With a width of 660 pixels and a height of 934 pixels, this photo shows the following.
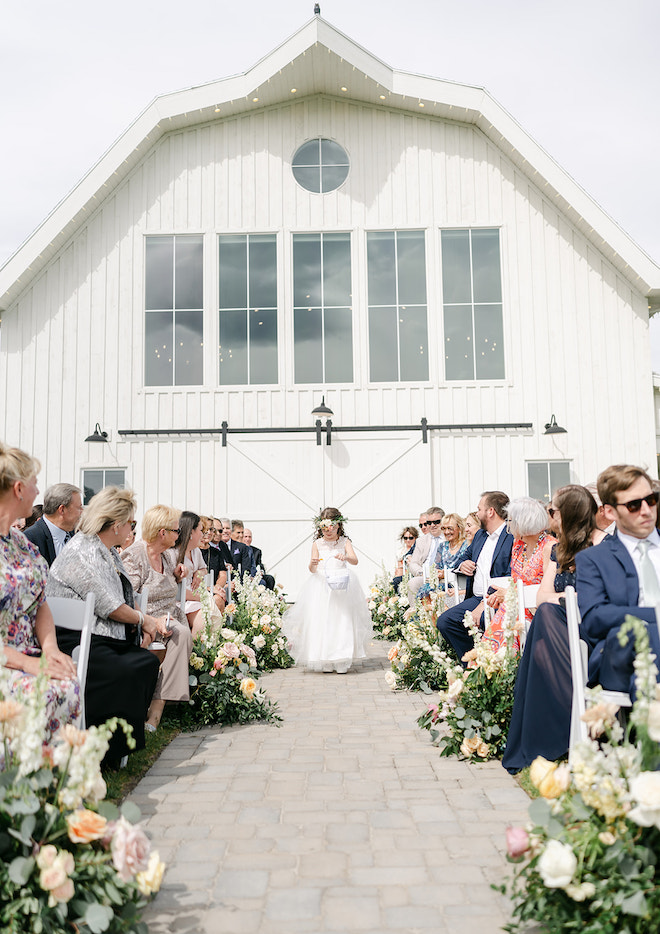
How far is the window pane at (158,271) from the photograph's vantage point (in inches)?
547

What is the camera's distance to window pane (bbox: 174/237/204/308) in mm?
13898

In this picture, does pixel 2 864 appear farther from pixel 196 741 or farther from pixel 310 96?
pixel 310 96

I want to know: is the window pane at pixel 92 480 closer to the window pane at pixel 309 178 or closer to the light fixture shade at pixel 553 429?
the window pane at pixel 309 178

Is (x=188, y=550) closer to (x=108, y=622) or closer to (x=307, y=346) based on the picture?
(x=108, y=622)

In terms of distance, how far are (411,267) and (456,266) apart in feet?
2.50

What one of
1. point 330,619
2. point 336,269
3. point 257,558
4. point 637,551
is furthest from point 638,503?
point 336,269

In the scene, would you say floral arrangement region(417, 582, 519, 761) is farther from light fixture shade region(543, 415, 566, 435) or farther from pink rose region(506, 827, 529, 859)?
light fixture shade region(543, 415, 566, 435)

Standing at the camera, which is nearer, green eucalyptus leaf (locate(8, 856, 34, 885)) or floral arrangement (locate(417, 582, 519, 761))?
green eucalyptus leaf (locate(8, 856, 34, 885))

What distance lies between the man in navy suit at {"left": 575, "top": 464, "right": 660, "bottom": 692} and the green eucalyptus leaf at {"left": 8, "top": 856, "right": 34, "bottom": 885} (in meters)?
2.48

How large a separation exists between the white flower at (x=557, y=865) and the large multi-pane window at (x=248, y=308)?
1173 cm

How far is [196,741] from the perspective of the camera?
5664mm

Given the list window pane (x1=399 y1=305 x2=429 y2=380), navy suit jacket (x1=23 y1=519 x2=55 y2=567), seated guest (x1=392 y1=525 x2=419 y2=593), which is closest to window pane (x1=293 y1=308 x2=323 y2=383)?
window pane (x1=399 y1=305 x2=429 y2=380)

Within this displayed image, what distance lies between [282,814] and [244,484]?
9692mm

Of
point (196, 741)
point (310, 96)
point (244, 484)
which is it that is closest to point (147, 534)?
point (196, 741)
